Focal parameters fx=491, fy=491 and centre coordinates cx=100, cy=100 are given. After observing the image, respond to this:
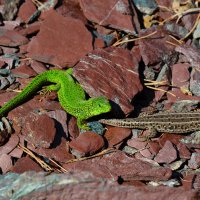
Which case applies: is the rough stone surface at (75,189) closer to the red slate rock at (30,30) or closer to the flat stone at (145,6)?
the red slate rock at (30,30)

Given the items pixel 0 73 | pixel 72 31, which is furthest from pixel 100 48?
pixel 0 73

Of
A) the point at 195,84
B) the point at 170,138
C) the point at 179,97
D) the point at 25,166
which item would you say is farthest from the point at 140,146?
the point at 25,166

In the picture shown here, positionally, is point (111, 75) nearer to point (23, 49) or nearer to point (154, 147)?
point (154, 147)

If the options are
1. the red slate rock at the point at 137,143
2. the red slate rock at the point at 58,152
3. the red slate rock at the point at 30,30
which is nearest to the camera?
the red slate rock at the point at 58,152

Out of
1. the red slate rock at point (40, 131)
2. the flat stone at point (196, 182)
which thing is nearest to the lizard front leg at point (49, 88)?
the red slate rock at point (40, 131)

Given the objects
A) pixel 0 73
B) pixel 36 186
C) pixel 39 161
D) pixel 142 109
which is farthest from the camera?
pixel 142 109

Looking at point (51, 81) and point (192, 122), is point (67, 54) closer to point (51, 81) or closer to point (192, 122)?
point (51, 81)
